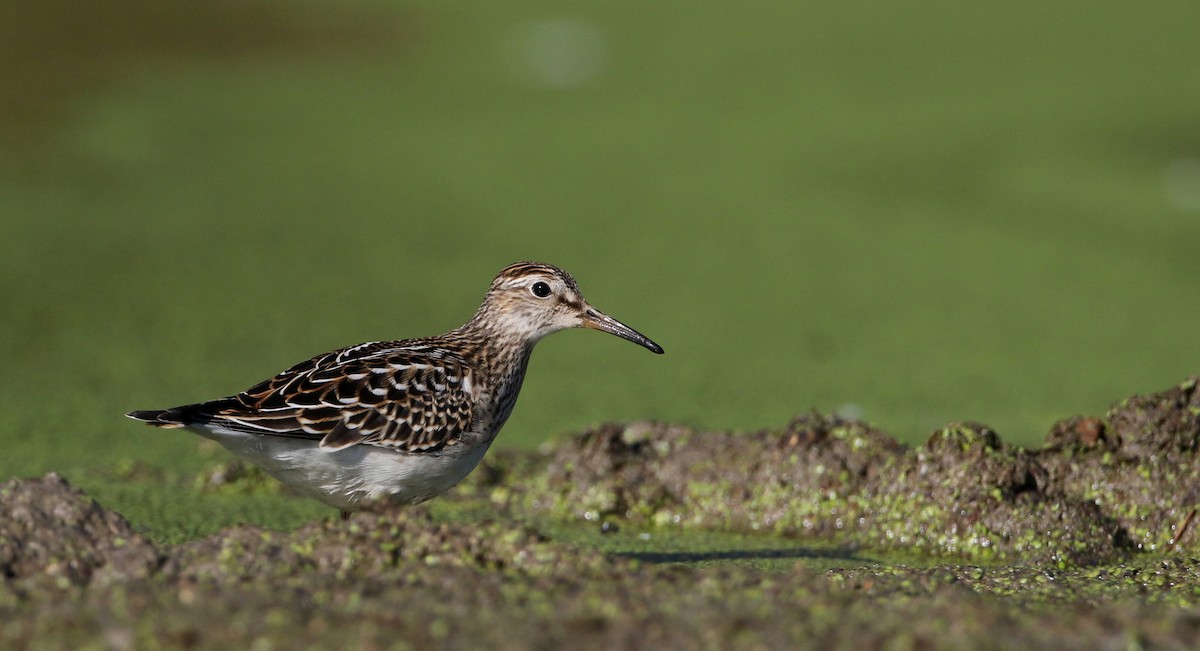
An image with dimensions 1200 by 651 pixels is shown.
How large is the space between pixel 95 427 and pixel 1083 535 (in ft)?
12.9

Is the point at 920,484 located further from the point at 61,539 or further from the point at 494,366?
the point at 61,539

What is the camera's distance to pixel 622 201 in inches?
346

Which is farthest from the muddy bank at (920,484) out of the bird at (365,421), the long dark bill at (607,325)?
the bird at (365,421)

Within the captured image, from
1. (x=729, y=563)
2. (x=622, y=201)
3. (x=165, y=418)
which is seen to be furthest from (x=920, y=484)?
(x=622, y=201)

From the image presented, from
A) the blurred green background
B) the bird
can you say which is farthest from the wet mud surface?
the blurred green background

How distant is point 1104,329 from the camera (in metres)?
7.38

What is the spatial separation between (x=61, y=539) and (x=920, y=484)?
2813mm

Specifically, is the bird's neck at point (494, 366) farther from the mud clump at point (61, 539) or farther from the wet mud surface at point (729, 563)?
the mud clump at point (61, 539)

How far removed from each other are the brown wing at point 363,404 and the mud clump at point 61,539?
27.3 inches

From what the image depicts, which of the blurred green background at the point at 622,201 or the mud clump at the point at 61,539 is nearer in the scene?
the mud clump at the point at 61,539

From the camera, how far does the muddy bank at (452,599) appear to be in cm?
293

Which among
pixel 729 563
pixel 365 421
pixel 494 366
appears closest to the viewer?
pixel 365 421

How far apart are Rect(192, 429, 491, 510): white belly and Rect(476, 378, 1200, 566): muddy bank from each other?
91 cm

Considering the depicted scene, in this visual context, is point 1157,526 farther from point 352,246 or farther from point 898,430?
point 352,246
